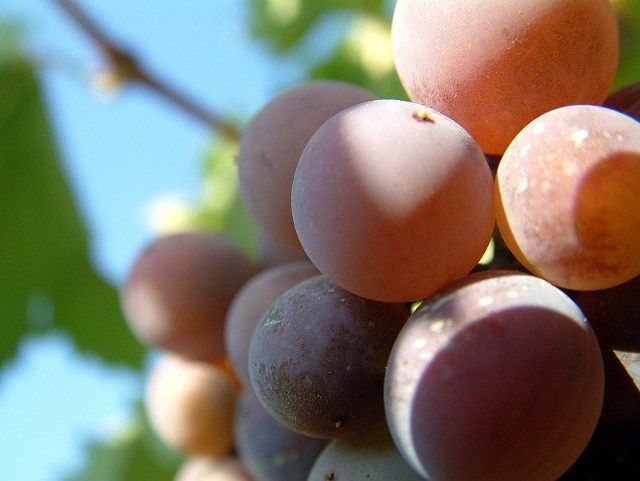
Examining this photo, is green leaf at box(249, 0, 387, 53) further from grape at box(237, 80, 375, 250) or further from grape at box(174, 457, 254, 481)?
grape at box(174, 457, 254, 481)

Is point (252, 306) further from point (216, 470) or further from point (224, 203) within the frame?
point (224, 203)

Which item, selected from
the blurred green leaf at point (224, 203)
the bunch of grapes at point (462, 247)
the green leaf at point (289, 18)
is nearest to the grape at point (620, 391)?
the bunch of grapes at point (462, 247)

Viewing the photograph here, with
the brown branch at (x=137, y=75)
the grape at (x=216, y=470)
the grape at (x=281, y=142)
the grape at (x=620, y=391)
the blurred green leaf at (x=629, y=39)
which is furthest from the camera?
the brown branch at (x=137, y=75)

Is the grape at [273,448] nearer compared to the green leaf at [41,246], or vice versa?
the grape at [273,448]

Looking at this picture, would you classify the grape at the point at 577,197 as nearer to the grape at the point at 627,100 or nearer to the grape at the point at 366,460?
the grape at the point at 627,100

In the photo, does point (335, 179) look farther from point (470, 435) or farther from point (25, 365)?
point (25, 365)

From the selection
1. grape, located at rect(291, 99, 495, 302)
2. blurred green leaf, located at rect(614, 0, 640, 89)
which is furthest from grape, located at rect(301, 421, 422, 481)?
blurred green leaf, located at rect(614, 0, 640, 89)

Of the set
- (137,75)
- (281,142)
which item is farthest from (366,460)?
(137,75)
